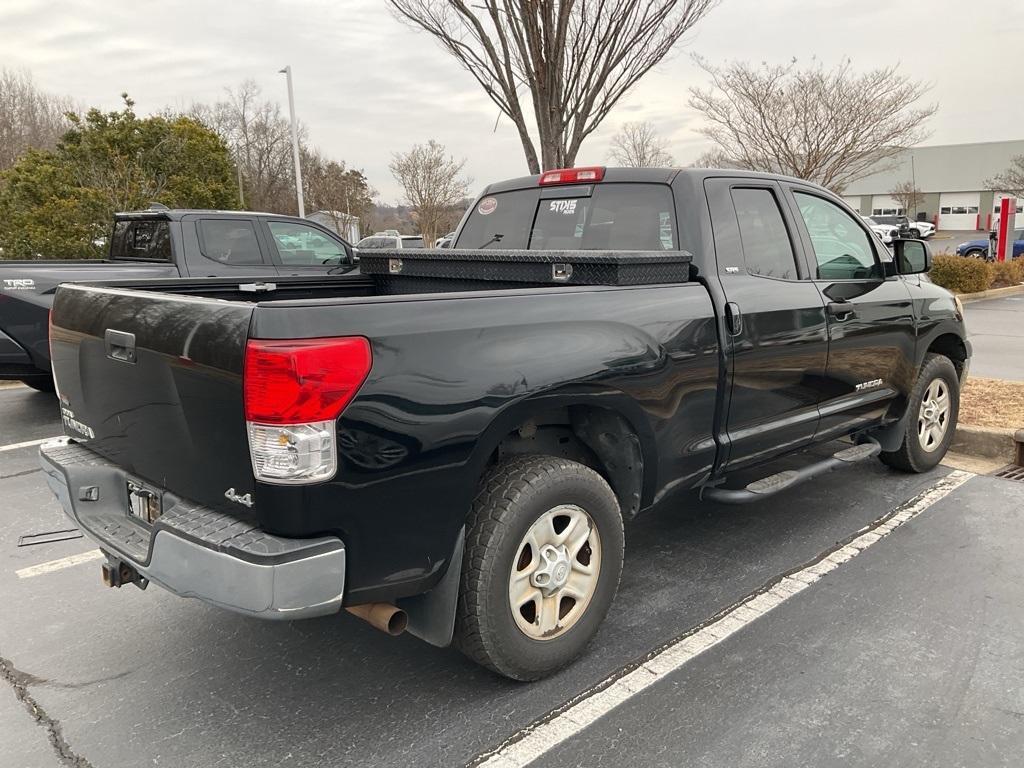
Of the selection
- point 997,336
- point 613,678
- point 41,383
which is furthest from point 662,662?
point 997,336

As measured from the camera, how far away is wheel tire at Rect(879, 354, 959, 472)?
16.1ft

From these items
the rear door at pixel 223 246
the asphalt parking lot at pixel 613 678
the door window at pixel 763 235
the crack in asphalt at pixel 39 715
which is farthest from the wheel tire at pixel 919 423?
the rear door at pixel 223 246

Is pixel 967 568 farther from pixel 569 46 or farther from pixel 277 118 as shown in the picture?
pixel 277 118

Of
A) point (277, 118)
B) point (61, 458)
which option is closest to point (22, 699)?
point (61, 458)

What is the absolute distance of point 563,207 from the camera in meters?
4.14

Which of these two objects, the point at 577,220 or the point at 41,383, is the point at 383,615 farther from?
the point at 41,383

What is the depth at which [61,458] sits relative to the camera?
3.04 m

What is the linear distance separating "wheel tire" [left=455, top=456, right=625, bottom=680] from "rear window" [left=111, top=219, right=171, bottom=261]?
6.25m

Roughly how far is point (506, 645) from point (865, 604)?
5.83 ft

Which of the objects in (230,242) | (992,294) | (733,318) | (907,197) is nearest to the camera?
(733,318)

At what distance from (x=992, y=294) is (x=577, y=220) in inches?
653

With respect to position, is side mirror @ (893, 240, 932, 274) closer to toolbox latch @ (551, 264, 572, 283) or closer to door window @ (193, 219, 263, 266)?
toolbox latch @ (551, 264, 572, 283)

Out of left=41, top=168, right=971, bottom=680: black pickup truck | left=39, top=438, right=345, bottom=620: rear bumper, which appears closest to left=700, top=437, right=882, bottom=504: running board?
left=41, top=168, right=971, bottom=680: black pickup truck

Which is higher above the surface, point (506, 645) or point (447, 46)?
point (447, 46)
